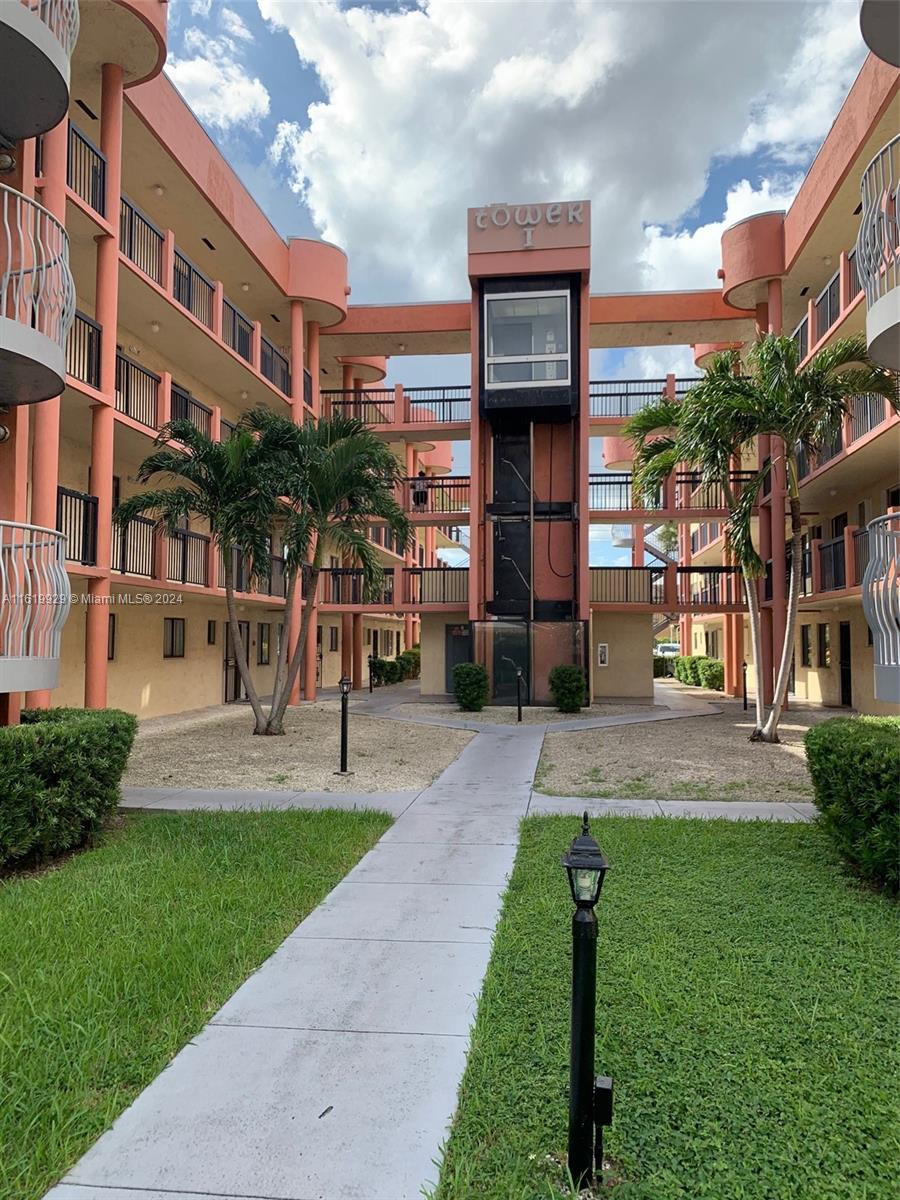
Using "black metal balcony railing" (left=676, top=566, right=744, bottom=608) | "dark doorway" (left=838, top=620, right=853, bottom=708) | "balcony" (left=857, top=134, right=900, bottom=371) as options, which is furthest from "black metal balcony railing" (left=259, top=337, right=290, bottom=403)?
"dark doorway" (left=838, top=620, right=853, bottom=708)

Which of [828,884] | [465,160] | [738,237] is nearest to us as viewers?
[828,884]

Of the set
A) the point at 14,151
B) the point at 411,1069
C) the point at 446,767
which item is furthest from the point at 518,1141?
the point at 14,151

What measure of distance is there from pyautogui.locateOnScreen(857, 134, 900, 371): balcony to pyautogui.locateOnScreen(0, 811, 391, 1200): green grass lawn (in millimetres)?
6687

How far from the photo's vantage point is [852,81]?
14656mm

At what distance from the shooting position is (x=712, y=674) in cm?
2956

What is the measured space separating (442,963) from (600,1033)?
1126mm

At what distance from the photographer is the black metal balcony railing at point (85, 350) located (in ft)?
40.2

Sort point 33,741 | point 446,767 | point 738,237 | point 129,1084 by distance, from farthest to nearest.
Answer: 1. point 738,237
2. point 446,767
3. point 33,741
4. point 129,1084

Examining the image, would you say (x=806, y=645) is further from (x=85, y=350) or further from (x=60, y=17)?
(x=60, y=17)

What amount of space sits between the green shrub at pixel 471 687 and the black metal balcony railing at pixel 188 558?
6.62 meters

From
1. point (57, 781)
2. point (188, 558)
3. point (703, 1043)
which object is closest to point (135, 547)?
point (188, 558)

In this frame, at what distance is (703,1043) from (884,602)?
4800 millimetres

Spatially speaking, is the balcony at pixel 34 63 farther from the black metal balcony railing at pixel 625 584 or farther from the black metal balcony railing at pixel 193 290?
the black metal balcony railing at pixel 625 584

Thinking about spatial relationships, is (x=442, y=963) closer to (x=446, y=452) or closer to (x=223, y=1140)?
(x=223, y=1140)
